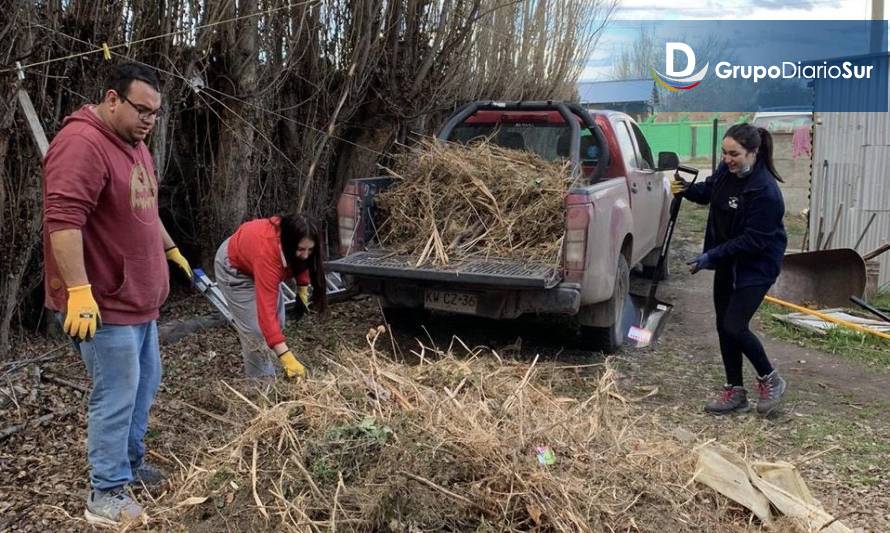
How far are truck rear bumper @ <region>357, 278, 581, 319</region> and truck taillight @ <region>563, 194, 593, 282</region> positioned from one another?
0.41 ft

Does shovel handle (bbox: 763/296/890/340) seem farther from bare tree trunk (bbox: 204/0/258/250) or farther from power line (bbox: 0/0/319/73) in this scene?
power line (bbox: 0/0/319/73)

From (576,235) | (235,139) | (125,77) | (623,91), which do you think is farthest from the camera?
(623,91)

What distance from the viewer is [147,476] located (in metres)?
3.63

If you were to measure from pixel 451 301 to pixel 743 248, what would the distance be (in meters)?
1.97

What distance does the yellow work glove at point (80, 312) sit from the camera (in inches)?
115

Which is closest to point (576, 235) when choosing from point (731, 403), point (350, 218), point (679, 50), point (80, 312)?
point (731, 403)

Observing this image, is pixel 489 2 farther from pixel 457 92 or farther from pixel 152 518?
pixel 152 518

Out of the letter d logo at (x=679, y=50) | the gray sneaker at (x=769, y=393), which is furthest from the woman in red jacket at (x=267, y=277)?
the letter d logo at (x=679, y=50)

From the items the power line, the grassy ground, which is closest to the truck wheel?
the grassy ground

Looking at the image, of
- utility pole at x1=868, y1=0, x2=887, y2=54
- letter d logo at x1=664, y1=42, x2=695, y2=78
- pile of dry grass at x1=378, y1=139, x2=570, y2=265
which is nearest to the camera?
pile of dry grass at x1=378, y1=139, x2=570, y2=265

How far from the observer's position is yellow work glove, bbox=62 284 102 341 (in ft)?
9.57

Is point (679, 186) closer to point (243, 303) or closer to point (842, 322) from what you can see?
point (842, 322)

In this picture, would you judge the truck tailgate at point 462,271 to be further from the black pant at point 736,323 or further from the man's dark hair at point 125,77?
the man's dark hair at point 125,77

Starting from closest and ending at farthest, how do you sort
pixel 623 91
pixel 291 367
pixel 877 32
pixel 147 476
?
pixel 147 476, pixel 291 367, pixel 877 32, pixel 623 91
